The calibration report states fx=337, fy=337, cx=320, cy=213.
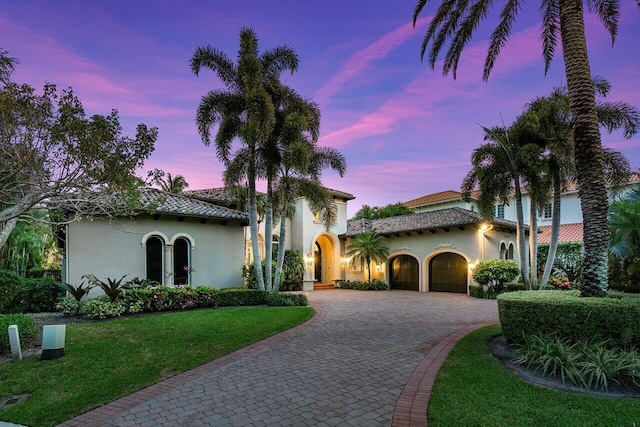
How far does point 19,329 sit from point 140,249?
7.83 meters

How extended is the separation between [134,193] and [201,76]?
25.5ft

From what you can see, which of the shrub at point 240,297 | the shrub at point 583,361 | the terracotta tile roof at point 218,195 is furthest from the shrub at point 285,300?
the shrub at point 583,361

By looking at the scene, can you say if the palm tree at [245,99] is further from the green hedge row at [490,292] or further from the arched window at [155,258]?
the green hedge row at [490,292]

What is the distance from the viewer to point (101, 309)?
12.0 m

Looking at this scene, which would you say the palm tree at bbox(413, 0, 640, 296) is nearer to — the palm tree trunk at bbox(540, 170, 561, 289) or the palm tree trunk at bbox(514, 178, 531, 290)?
the palm tree trunk at bbox(540, 170, 561, 289)

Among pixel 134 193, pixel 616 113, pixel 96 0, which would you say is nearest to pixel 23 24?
pixel 96 0

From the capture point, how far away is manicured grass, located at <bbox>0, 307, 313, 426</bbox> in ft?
17.2

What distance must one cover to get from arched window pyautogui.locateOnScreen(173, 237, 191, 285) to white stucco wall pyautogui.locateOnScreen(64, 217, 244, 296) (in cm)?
31

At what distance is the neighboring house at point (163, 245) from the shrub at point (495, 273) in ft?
46.2

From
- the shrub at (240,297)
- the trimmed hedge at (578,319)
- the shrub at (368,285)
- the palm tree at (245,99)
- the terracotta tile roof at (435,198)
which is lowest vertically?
the shrub at (368,285)

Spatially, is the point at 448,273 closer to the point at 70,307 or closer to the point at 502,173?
the point at 502,173

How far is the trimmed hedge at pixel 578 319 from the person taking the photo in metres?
6.48

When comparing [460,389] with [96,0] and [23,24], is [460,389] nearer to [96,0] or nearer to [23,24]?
[96,0]

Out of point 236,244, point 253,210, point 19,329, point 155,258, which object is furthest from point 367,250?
point 19,329
